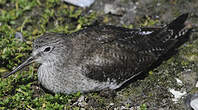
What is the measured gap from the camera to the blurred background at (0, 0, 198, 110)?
5785 millimetres

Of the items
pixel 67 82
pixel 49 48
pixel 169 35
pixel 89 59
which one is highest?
pixel 49 48

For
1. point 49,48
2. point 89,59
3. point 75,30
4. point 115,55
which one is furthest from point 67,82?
point 75,30

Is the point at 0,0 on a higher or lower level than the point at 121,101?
higher

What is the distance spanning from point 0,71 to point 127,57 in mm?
2605

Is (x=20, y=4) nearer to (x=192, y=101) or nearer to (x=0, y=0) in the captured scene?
(x=0, y=0)

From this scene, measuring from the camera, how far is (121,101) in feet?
19.4

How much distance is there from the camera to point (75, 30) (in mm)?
7211

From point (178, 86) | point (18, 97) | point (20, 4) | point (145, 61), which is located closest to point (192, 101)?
point (178, 86)

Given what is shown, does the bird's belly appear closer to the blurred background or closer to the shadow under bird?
the shadow under bird

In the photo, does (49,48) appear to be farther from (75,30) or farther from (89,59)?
(75,30)

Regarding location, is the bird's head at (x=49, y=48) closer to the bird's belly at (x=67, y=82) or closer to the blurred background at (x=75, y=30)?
the bird's belly at (x=67, y=82)

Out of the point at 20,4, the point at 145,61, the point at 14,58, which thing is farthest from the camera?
the point at 20,4

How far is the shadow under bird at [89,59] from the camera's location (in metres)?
5.59

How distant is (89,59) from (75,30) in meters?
1.77
